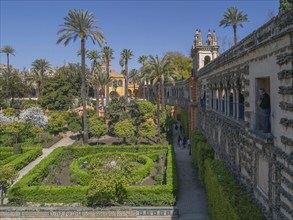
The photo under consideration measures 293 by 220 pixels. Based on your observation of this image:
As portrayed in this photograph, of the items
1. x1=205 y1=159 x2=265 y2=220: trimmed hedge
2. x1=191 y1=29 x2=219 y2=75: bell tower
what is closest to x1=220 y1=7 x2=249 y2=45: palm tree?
x1=191 y1=29 x2=219 y2=75: bell tower

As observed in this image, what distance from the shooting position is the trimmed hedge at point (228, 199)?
11016mm

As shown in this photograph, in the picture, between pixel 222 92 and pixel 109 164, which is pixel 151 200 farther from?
pixel 222 92

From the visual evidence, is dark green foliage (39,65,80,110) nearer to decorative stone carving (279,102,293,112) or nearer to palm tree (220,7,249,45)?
palm tree (220,7,249,45)

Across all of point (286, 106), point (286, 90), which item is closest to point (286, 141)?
point (286, 106)

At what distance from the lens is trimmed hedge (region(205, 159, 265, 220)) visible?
434 inches

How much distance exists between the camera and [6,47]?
80750mm

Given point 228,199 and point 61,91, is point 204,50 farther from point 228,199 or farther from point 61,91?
point 61,91

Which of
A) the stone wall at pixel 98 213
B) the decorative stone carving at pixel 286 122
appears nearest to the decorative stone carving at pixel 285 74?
the decorative stone carving at pixel 286 122

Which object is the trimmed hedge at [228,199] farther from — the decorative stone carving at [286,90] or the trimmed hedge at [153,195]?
the decorative stone carving at [286,90]

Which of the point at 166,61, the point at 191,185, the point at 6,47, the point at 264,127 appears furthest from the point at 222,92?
the point at 6,47

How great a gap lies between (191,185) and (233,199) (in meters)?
12.1

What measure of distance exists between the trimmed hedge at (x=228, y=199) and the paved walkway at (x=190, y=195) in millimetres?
3321

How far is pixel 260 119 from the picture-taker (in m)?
12.1

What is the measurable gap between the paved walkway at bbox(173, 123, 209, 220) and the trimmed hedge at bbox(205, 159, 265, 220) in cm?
332
